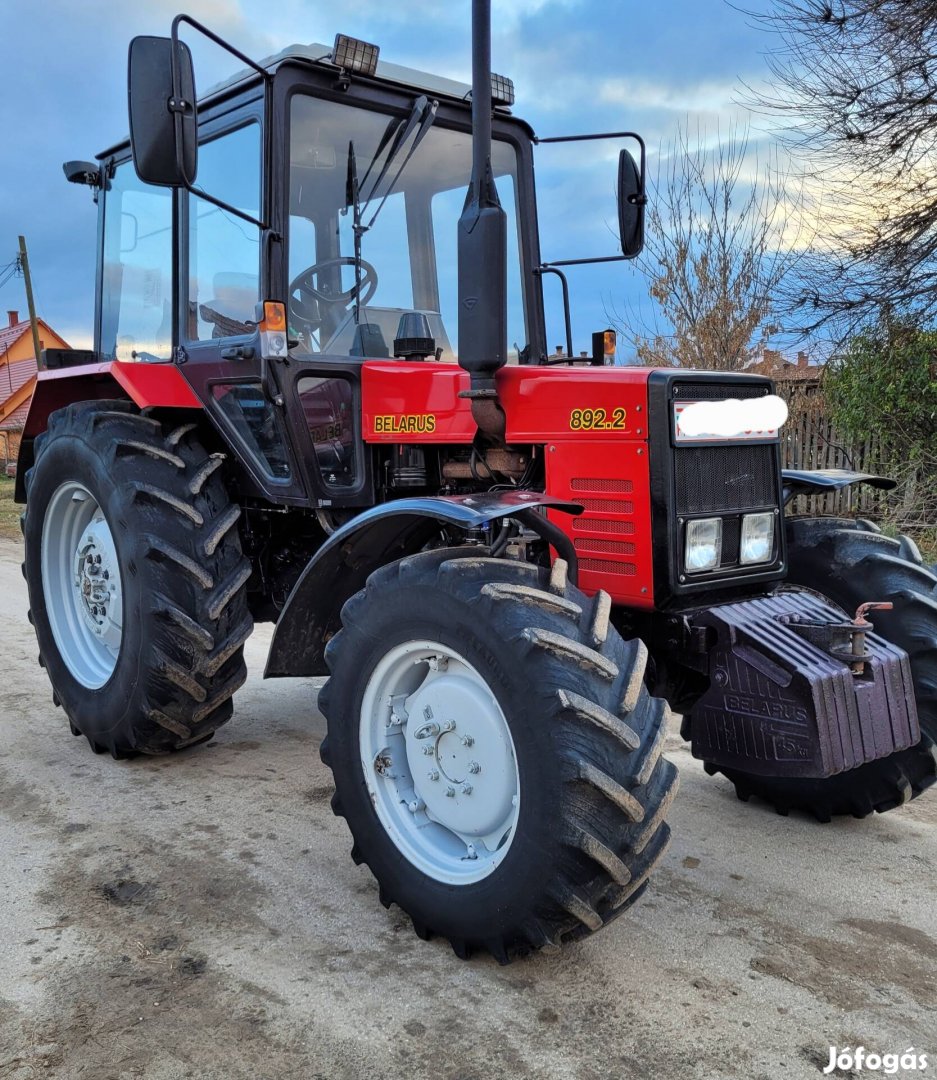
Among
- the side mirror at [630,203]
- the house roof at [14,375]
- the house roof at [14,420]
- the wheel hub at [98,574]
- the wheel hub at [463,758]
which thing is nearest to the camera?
the wheel hub at [463,758]

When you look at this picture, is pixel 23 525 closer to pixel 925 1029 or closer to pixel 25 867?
pixel 25 867

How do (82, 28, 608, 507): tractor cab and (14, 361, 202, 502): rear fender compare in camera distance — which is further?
(14, 361, 202, 502): rear fender

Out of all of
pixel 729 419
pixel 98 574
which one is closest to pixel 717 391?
pixel 729 419

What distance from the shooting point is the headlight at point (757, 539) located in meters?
3.35

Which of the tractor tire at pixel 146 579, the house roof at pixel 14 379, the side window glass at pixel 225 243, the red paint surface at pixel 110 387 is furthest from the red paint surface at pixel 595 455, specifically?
the house roof at pixel 14 379

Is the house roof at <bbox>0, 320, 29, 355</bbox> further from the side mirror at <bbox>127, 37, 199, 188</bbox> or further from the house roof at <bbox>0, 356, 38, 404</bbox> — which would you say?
the side mirror at <bbox>127, 37, 199, 188</bbox>

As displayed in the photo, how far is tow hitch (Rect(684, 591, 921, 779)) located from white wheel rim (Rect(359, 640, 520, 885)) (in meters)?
0.77

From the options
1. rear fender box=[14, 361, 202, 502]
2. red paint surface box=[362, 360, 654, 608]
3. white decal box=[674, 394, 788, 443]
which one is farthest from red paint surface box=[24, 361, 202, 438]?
white decal box=[674, 394, 788, 443]

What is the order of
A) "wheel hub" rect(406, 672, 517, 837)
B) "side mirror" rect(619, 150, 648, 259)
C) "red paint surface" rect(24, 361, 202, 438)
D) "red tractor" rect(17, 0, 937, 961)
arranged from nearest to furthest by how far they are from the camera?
1. "red tractor" rect(17, 0, 937, 961)
2. "wheel hub" rect(406, 672, 517, 837)
3. "side mirror" rect(619, 150, 648, 259)
4. "red paint surface" rect(24, 361, 202, 438)

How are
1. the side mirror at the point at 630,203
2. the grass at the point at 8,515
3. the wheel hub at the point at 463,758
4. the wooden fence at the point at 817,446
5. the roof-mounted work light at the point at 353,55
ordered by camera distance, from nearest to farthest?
1. the wheel hub at the point at 463,758
2. the roof-mounted work light at the point at 353,55
3. the side mirror at the point at 630,203
4. the wooden fence at the point at 817,446
5. the grass at the point at 8,515

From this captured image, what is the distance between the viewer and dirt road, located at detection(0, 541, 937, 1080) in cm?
230

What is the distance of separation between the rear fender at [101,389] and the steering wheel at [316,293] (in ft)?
2.27

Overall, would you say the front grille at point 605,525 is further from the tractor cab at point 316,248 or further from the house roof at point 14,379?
the house roof at point 14,379

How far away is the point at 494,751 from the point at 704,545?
1032 millimetres
